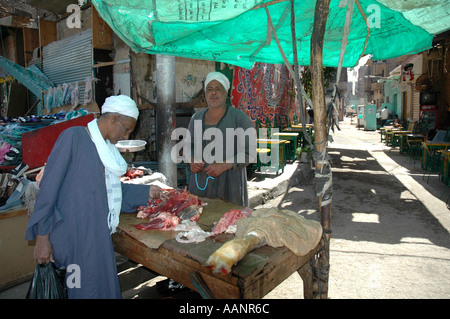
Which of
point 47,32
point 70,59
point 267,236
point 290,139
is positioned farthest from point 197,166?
point 47,32

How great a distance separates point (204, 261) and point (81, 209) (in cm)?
99

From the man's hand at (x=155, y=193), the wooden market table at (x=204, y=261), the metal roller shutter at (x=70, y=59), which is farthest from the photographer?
the metal roller shutter at (x=70, y=59)

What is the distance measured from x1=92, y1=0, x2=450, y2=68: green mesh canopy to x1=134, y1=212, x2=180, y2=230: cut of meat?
5.09 ft

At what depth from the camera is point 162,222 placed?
2381 millimetres

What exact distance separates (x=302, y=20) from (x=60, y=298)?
3.46 metres

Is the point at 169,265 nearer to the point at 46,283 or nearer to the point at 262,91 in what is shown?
the point at 46,283

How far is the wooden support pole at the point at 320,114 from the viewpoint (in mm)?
2441

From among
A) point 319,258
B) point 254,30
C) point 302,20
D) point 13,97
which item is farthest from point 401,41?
point 13,97

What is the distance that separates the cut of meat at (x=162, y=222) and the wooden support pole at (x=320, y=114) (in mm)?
1240

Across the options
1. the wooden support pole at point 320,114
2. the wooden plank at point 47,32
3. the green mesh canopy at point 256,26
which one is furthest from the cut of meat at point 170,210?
the wooden plank at point 47,32

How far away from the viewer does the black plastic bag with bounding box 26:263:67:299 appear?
6.81ft

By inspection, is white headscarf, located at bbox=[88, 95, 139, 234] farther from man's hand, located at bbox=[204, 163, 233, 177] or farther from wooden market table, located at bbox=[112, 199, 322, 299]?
man's hand, located at bbox=[204, 163, 233, 177]

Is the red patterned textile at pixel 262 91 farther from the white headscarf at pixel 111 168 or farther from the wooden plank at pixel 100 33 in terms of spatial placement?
the white headscarf at pixel 111 168

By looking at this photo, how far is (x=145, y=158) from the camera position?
25.4ft
